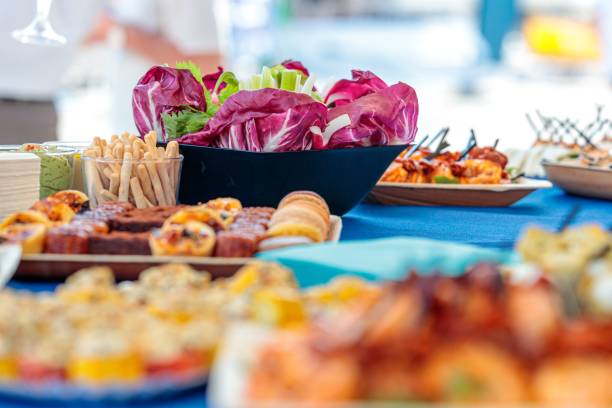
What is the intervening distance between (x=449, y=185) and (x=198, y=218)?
890 mm

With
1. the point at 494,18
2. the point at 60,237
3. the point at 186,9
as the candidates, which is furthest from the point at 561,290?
the point at 494,18

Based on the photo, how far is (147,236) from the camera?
112 centimetres

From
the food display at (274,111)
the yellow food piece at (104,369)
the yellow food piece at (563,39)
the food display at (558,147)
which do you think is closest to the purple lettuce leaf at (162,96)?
the food display at (274,111)

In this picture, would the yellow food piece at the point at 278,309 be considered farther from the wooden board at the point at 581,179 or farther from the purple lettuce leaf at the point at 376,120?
the wooden board at the point at 581,179

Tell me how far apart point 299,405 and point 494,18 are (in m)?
10.7

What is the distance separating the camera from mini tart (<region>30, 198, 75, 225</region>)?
1218 mm

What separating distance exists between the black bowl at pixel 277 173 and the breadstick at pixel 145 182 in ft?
0.52

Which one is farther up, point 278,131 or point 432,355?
point 278,131

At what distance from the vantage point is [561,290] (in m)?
0.79

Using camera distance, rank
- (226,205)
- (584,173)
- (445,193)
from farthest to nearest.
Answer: (584,173)
(445,193)
(226,205)

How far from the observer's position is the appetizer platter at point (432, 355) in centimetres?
57

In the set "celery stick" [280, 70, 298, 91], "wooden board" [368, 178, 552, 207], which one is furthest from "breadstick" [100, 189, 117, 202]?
"wooden board" [368, 178, 552, 207]

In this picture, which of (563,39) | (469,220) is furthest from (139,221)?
(563,39)

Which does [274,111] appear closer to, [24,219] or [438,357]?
→ [24,219]
